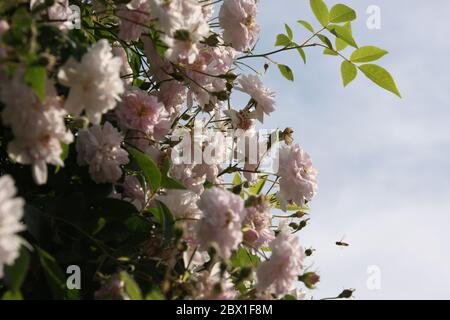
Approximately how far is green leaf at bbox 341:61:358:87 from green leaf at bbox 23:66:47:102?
1.01 meters

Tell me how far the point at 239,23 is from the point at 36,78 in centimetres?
86

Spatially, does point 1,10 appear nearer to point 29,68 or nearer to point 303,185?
point 29,68

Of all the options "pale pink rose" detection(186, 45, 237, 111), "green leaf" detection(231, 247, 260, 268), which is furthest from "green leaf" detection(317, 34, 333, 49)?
"green leaf" detection(231, 247, 260, 268)

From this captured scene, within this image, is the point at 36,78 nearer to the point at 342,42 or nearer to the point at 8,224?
the point at 8,224

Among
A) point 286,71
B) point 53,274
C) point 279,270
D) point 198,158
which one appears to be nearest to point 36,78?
point 53,274

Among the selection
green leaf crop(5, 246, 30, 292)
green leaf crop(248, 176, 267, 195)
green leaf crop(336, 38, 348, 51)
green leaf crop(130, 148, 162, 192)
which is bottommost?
green leaf crop(5, 246, 30, 292)

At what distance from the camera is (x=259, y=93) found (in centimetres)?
179

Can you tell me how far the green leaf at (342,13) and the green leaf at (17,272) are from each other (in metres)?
1.14

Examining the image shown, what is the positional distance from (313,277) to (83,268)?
479mm

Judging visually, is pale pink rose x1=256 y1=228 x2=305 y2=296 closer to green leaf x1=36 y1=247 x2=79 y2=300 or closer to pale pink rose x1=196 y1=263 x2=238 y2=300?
pale pink rose x1=196 y1=263 x2=238 y2=300

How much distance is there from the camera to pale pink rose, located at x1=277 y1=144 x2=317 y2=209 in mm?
1722

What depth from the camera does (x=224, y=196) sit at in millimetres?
1271

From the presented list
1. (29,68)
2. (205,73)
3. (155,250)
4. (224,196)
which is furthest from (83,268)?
(205,73)

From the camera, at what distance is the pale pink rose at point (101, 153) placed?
54.6 inches
